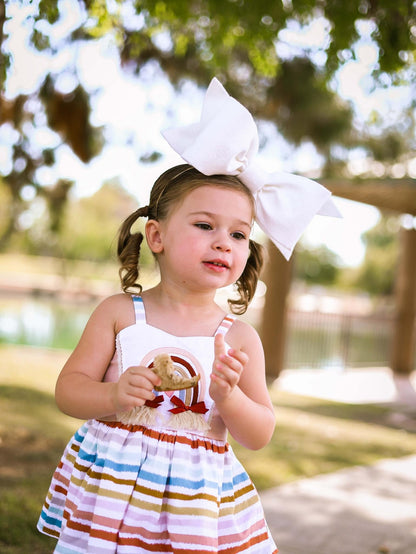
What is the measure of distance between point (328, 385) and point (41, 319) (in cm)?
1364

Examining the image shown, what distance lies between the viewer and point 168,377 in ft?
5.58

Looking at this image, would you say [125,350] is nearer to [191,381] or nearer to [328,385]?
[191,381]

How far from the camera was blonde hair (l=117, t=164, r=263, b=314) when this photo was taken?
199 centimetres

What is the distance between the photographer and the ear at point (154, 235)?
6.69 feet

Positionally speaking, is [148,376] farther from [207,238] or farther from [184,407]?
[207,238]

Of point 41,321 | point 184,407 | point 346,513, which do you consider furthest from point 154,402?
point 41,321

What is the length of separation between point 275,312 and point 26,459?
6855mm

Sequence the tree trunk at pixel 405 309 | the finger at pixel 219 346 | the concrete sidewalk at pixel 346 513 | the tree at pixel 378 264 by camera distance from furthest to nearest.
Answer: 1. the tree at pixel 378 264
2. the tree trunk at pixel 405 309
3. the concrete sidewalk at pixel 346 513
4. the finger at pixel 219 346

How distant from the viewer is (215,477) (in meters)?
1.85

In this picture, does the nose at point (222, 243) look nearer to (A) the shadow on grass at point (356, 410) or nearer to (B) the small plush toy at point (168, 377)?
(B) the small plush toy at point (168, 377)

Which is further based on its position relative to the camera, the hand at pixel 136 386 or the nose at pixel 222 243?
the nose at pixel 222 243

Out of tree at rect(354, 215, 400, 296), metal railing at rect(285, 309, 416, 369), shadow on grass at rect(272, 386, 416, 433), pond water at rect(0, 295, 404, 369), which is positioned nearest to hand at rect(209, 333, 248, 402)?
shadow on grass at rect(272, 386, 416, 433)

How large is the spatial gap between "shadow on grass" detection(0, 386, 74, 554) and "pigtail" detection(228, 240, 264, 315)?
4.84 ft

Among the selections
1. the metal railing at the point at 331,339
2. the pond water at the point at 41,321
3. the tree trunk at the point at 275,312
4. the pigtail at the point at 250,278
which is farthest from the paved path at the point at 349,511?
the pond water at the point at 41,321
